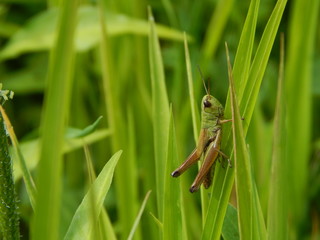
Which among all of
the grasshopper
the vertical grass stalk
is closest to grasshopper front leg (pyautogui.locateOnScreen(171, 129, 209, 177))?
the grasshopper

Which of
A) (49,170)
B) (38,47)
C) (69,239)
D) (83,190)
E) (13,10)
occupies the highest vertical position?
(13,10)

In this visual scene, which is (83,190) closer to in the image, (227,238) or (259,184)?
(259,184)

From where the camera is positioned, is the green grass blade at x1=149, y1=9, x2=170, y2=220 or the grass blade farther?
the grass blade

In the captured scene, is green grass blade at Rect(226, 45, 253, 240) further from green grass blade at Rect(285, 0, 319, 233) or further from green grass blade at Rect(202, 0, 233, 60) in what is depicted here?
green grass blade at Rect(202, 0, 233, 60)

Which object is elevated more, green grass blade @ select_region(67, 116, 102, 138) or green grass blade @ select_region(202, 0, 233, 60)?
green grass blade @ select_region(202, 0, 233, 60)

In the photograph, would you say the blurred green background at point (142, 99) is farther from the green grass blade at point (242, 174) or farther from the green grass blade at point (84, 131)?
the green grass blade at point (242, 174)

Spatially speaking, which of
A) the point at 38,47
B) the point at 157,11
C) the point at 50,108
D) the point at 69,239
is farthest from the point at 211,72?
the point at 50,108

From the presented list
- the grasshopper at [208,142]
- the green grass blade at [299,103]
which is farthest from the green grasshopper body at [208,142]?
the green grass blade at [299,103]
